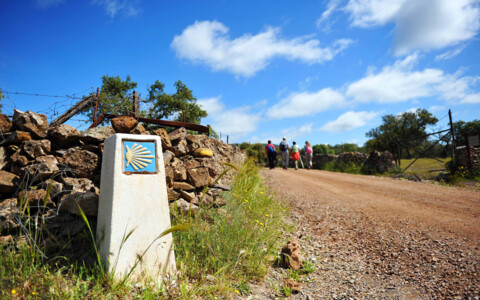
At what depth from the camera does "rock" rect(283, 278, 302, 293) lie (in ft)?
10.1

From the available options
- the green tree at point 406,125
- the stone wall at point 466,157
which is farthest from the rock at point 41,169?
the green tree at point 406,125

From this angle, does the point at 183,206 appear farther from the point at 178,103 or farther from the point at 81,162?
the point at 178,103

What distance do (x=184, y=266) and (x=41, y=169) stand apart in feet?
7.44

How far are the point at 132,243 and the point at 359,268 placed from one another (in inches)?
114

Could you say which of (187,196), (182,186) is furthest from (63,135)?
(187,196)

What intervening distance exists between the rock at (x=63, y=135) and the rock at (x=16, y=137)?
28 centimetres

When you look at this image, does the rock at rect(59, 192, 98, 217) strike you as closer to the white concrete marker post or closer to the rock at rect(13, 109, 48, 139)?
the white concrete marker post

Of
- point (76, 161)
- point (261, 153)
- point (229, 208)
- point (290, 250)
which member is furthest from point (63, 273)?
point (261, 153)

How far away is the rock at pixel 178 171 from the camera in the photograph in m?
4.34

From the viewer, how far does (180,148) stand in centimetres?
487

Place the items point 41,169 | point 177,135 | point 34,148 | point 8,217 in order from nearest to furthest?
point 8,217 → point 41,169 → point 34,148 → point 177,135

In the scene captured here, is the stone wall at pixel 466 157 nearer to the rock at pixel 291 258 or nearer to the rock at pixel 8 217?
the rock at pixel 291 258

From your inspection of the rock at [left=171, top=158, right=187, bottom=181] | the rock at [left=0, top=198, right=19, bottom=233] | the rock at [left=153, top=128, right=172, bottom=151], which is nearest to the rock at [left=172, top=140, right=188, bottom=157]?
the rock at [left=153, top=128, right=172, bottom=151]

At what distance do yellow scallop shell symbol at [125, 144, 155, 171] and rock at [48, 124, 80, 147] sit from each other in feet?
4.96
